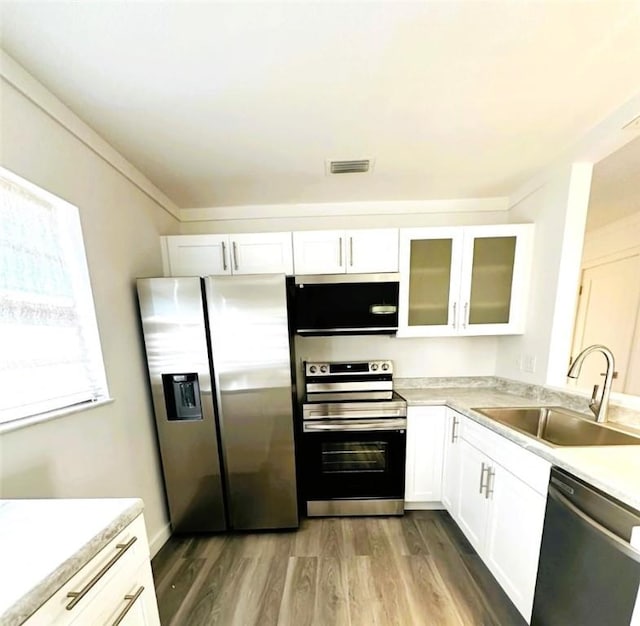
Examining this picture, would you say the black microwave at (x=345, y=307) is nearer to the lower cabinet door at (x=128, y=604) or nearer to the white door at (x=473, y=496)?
the white door at (x=473, y=496)

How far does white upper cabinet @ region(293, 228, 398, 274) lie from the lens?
2.02 meters

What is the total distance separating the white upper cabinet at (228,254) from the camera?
202cm

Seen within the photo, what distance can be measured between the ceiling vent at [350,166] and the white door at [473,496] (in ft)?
6.28

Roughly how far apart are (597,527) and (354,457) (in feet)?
4.44

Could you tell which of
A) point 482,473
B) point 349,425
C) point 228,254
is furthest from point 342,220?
point 482,473

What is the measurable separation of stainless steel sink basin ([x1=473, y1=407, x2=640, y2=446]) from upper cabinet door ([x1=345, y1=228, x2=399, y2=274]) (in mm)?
1169

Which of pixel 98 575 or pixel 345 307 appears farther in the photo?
pixel 345 307

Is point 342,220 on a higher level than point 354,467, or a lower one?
higher

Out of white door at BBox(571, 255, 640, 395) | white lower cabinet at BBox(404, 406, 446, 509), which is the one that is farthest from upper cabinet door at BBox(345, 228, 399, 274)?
white door at BBox(571, 255, 640, 395)

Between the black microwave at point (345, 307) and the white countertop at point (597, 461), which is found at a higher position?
the black microwave at point (345, 307)

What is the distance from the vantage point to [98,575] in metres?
0.69

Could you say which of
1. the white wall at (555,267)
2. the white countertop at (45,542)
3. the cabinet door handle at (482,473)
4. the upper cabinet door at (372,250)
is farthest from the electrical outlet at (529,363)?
the white countertop at (45,542)

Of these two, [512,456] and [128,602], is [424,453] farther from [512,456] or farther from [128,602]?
[128,602]

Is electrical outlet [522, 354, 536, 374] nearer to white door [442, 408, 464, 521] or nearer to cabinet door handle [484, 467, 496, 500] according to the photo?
white door [442, 408, 464, 521]
